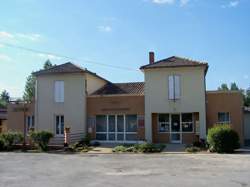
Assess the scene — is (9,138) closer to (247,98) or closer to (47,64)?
(47,64)

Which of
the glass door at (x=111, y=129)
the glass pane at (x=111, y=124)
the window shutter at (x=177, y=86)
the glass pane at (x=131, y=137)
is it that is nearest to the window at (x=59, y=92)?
the glass pane at (x=111, y=124)

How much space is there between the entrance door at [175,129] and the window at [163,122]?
0.42 metres

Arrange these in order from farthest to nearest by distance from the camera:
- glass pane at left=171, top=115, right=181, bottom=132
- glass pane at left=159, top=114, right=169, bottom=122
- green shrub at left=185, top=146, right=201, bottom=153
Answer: glass pane at left=159, top=114, right=169, bottom=122 → glass pane at left=171, top=115, right=181, bottom=132 → green shrub at left=185, top=146, right=201, bottom=153

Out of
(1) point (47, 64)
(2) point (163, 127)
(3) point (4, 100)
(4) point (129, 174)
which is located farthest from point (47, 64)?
(4) point (129, 174)

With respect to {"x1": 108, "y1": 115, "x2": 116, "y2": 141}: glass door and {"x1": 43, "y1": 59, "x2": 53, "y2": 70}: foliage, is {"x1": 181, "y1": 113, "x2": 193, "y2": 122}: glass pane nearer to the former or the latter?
{"x1": 108, "y1": 115, "x2": 116, "y2": 141}: glass door

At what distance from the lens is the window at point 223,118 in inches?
1161

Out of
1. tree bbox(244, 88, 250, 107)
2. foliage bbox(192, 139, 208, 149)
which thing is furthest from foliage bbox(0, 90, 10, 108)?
tree bbox(244, 88, 250, 107)

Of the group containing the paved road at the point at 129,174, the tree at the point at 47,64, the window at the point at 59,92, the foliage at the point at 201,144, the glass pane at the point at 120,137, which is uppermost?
the tree at the point at 47,64

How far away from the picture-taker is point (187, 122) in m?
30.7

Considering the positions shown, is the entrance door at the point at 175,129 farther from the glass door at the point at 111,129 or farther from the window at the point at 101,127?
the window at the point at 101,127

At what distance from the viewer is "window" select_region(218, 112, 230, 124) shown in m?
29.5

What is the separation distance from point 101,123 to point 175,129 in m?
6.42

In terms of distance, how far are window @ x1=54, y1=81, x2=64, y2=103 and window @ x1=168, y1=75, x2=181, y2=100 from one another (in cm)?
972

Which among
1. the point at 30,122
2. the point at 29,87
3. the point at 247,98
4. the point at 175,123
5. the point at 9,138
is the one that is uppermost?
the point at 29,87
